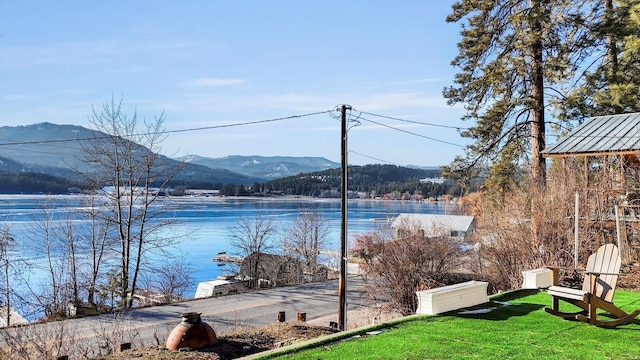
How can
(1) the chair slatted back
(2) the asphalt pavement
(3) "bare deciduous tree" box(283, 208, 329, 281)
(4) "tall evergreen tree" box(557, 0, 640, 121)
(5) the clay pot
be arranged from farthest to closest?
(3) "bare deciduous tree" box(283, 208, 329, 281) < (4) "tall evergreen tree" box(557, 0, 640, 121) < (2) the asphalt pavement < (5) the clay pot < (1) the chair slatted back

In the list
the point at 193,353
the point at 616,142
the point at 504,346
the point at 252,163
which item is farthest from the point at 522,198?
the point at 252,163

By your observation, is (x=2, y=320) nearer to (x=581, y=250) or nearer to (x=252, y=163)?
(x=581, y=250)

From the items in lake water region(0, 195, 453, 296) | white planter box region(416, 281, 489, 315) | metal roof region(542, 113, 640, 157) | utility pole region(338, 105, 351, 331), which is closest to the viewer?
white planter box region(416, 281, 489, 315)

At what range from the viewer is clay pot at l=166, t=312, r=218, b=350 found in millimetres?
8852

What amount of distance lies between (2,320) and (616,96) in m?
21.5

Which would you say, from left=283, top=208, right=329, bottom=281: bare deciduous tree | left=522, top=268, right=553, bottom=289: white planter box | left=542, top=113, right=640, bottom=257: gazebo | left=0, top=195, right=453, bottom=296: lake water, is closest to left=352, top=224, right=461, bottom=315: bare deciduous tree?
left=522, top=268, right=553, bottom=289: white planter box

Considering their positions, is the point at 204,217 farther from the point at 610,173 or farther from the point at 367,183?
the point at 610,173

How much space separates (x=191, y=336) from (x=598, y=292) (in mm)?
6719

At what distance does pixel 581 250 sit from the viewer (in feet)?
44.9

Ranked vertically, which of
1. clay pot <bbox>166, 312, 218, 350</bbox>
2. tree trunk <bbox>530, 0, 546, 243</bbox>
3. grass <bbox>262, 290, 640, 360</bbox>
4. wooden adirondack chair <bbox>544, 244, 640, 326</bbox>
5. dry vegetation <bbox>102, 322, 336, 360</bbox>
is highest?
tree trunk <bbox>530, 0, 546, 243</bbox>

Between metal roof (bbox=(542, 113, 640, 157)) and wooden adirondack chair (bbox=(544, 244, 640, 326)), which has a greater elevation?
metal roof (bbox=(542, 113, 640, 157))

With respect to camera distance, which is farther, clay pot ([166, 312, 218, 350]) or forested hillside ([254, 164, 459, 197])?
forested hillside ([254, 164, 459, 197])

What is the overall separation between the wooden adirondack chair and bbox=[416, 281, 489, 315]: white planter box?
168 centimetres

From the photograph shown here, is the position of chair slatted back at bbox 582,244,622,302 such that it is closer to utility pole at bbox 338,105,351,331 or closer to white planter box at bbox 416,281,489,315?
white planter box at bbox 416,281,489,315
